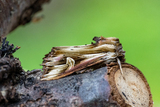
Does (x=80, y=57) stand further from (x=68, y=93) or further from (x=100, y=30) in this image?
(x=100, y=30)

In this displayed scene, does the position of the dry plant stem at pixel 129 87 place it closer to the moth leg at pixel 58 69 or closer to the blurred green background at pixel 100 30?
the moth leg at pixel 58 69

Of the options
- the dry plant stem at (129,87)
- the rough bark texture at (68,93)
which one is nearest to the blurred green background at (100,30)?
the dry plant stem at (129,87)

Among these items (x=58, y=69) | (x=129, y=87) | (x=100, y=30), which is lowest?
(x=129, y=87)

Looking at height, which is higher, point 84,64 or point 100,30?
point 100,30

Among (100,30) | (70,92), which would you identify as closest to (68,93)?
Result: (70,92)

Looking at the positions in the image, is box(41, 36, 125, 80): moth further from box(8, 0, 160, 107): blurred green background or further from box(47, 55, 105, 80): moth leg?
box(8, 0, 160, 107): blurred green background

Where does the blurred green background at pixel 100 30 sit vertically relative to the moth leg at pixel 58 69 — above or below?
above
